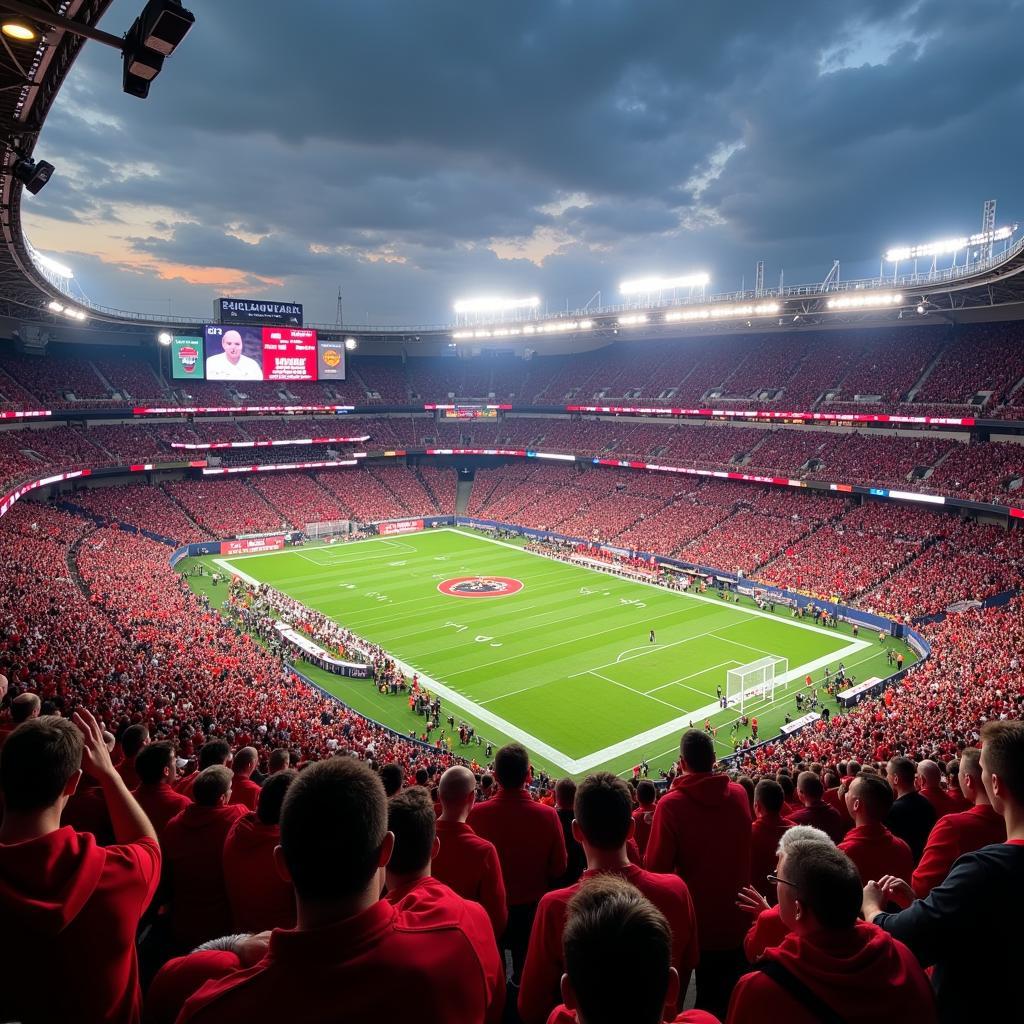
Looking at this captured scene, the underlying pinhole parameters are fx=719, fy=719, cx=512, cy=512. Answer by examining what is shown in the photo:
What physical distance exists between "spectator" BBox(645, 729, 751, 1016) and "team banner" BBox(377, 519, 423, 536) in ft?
188

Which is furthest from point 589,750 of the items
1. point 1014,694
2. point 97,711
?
point 97,711

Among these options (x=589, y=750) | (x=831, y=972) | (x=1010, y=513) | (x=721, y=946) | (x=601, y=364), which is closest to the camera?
(x=831, y=972)

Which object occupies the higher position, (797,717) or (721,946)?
(721,946)

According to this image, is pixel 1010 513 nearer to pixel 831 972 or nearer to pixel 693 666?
pixel 693 666

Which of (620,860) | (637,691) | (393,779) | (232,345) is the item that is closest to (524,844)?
(620,860)

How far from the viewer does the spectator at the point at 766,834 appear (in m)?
6.69

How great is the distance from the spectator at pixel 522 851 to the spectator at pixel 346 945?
3.25m

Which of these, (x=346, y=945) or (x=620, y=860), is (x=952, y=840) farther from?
(x=346, y=945)

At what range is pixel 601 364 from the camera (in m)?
74.8

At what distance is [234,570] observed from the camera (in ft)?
158

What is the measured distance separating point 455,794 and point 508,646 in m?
30.2

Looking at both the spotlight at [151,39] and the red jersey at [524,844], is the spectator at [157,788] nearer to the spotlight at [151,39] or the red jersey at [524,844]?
the red jersey at [524,844]

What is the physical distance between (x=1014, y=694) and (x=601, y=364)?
59412 millimetres

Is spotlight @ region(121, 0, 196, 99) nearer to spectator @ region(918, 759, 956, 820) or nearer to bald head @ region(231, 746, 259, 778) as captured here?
bald head @ region(231, 746, 259, 778)
